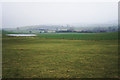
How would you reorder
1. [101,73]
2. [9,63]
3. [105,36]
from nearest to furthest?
[101,73]
[9,63]
[105,36]

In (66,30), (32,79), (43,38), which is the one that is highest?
(66,30)

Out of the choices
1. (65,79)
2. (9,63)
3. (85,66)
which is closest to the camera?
(65,79)

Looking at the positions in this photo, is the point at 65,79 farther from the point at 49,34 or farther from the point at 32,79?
the point at 49,34

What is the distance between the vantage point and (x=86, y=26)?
A: 9984 mm

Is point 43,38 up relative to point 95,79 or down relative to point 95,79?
up

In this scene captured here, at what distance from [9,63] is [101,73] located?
3368 millimetres

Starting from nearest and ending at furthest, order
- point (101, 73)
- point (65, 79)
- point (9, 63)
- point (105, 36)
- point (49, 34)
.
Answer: point (65, 79) → point (101, 73) → point (9, 63) → point (49, 34) → point (105, 36)

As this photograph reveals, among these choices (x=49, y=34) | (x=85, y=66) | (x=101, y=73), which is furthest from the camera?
(x=49, y=34)

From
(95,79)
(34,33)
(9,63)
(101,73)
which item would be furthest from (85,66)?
(34,33)

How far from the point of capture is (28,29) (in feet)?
29.7

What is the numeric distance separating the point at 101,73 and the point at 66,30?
6.57 m

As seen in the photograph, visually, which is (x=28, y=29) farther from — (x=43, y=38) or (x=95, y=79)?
(x=95, y=79)

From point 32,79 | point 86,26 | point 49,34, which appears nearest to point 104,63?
point 32,79

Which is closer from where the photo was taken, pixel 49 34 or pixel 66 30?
pixel 49 34
